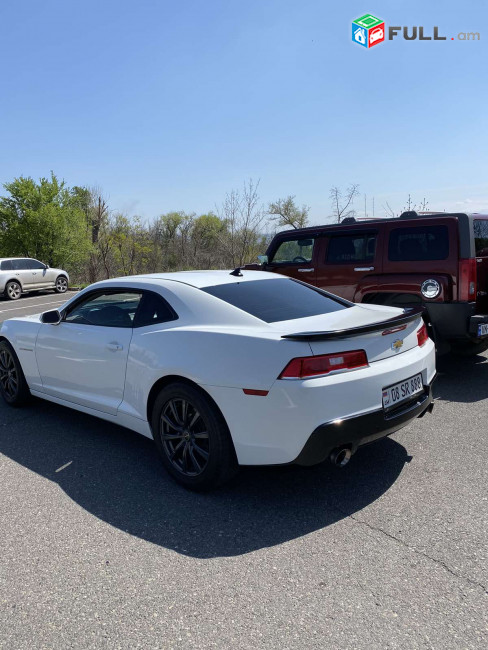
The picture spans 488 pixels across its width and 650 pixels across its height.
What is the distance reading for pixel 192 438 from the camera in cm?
A: 333

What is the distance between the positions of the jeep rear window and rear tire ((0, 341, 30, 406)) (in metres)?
4.46

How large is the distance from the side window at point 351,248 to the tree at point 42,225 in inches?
900

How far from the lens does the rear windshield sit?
3.59m

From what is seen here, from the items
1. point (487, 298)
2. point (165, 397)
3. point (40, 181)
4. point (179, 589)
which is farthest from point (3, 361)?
point (40, 181)

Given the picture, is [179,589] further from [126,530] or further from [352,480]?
[352,480]

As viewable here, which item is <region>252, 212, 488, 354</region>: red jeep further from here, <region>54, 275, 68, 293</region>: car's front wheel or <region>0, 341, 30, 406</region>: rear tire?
<region>54, 275, 68, 293</region>: car's front wheel

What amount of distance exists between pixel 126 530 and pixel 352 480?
1.53m

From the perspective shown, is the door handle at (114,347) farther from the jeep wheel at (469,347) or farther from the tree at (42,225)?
the tree at (42,225)

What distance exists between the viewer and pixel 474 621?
211 centimetres

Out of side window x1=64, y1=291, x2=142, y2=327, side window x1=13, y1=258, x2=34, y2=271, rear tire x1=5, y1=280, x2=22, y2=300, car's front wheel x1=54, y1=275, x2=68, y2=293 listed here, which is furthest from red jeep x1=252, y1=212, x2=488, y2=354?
car's front wheel x1=54, y1=275, x2=68, y2=293

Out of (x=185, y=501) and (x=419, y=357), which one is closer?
(x=185, y=501)

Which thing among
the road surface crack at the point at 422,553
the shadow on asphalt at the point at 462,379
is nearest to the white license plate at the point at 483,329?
the shadow on asphalt at the point at 462,379

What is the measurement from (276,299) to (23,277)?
18903 millimetres

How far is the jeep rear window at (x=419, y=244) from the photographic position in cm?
574
